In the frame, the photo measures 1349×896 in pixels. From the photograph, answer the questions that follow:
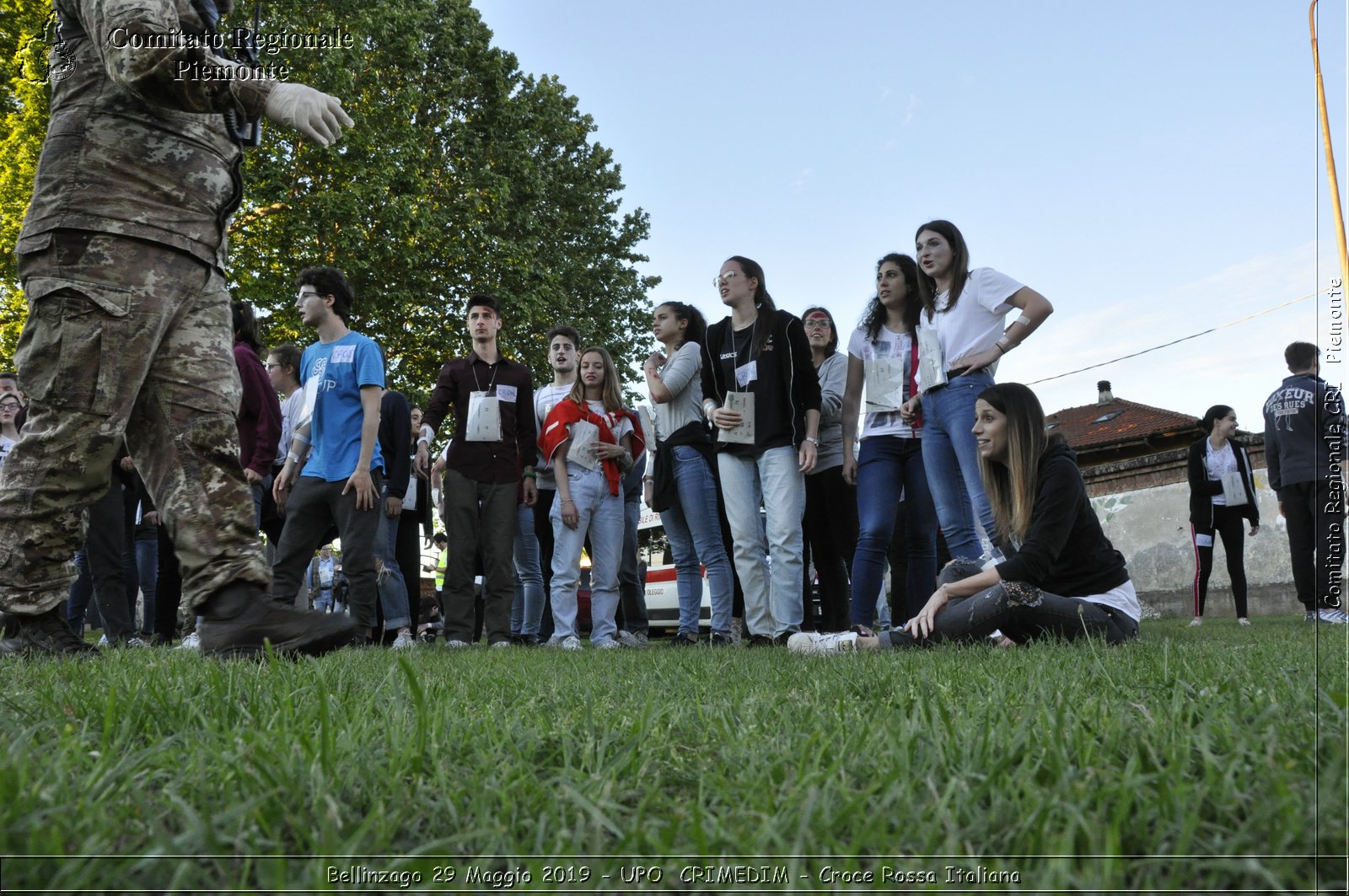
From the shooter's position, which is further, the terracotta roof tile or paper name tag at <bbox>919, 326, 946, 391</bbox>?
the terracotta roof tile

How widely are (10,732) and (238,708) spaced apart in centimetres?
39

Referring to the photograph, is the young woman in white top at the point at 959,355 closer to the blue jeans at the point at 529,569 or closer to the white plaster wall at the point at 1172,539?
the blue jeans at the point at 529,569

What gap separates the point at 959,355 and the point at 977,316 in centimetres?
25

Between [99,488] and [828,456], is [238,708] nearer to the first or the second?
[99,488]

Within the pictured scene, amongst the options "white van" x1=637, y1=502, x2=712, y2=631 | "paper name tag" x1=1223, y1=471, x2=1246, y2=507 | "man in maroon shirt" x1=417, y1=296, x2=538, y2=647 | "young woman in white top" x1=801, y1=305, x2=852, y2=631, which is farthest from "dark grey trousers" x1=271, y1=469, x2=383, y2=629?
"white van" x1=637, y1=502, x2=712, y2=631

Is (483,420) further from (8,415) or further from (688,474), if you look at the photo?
(8,415)

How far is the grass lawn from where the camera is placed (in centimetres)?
117

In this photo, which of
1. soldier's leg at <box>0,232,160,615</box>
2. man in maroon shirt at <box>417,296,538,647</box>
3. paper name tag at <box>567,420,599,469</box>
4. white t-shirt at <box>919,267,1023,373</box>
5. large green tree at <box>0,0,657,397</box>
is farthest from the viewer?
large green tree at <box>0,0,657,397</box>

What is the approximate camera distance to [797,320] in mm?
6430

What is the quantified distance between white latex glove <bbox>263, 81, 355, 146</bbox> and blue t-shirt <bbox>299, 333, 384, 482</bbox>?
3.14m

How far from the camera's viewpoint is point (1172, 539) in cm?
1717

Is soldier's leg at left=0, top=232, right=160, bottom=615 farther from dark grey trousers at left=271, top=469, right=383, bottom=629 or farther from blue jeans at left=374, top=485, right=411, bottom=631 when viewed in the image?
blue jeans at left=374, top=485, right=411, bottom=631

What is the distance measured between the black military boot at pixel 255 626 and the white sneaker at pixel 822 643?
2205 mm

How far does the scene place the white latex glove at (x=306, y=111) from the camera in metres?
3.25
